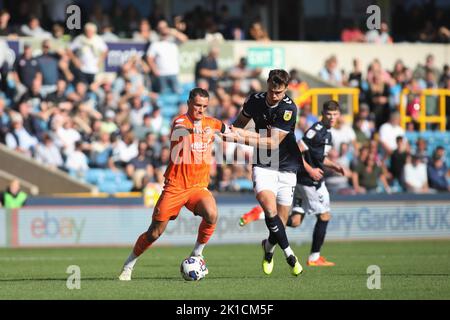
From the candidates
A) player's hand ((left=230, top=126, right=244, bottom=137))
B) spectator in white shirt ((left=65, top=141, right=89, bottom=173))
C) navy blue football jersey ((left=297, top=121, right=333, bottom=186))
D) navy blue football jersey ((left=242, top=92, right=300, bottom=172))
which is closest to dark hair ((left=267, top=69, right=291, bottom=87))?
navy blue football jersey ((left=242, top=92, right=300, bottom=172))

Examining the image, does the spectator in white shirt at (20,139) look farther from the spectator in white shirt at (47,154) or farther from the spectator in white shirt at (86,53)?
the spectator in white shirt at (86,53)

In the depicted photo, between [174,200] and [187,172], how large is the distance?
15.0 inches

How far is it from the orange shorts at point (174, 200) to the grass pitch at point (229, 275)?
833 millimetres

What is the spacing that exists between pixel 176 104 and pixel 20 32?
4217mm

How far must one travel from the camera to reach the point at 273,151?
14859mm

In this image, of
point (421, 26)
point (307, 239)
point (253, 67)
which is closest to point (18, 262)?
point (307, 239)

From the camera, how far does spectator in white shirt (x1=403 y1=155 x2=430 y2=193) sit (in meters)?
27.3

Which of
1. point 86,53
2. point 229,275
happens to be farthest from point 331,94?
point 229,275

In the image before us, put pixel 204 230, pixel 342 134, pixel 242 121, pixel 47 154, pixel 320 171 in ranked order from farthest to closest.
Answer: pixel 342 134
pixel 47 154
pixel 320 171
pixel 242 121
pixel 204 230

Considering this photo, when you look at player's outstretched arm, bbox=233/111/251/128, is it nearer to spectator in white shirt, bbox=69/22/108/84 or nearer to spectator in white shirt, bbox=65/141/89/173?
spectator in white shirt, bbox=65/141/89/173

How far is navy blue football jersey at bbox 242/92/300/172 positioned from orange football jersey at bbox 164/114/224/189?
93cm

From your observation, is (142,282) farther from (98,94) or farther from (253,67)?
(253,67)

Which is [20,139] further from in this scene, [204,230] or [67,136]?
[204,230]

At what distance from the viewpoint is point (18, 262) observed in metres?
18.3
